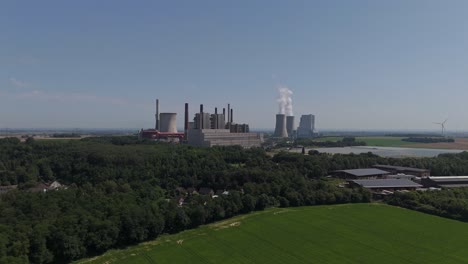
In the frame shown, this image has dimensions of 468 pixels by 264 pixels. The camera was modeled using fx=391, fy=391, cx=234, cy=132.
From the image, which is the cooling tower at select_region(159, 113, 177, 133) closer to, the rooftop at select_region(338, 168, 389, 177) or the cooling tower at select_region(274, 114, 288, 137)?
the cooling tower at select_region(274, 114, 288, 137)

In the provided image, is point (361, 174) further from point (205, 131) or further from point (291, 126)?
point (291, 126)

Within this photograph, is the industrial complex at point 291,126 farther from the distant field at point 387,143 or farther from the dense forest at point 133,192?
the dense forest at point 133,192

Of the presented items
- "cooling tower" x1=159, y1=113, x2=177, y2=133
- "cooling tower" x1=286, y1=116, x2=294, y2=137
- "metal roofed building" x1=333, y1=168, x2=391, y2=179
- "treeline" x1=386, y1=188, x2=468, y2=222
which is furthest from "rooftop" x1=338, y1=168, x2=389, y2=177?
"cooling tower" x1=286, y1=116, x2=294, y2=137

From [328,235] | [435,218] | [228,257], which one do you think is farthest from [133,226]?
[435,218]

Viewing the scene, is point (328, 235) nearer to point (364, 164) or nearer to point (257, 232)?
point (257, 232)

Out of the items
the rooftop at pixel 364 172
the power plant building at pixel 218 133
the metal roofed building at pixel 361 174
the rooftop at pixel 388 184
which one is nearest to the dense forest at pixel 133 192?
the metal roofed building at pixel 361 174
